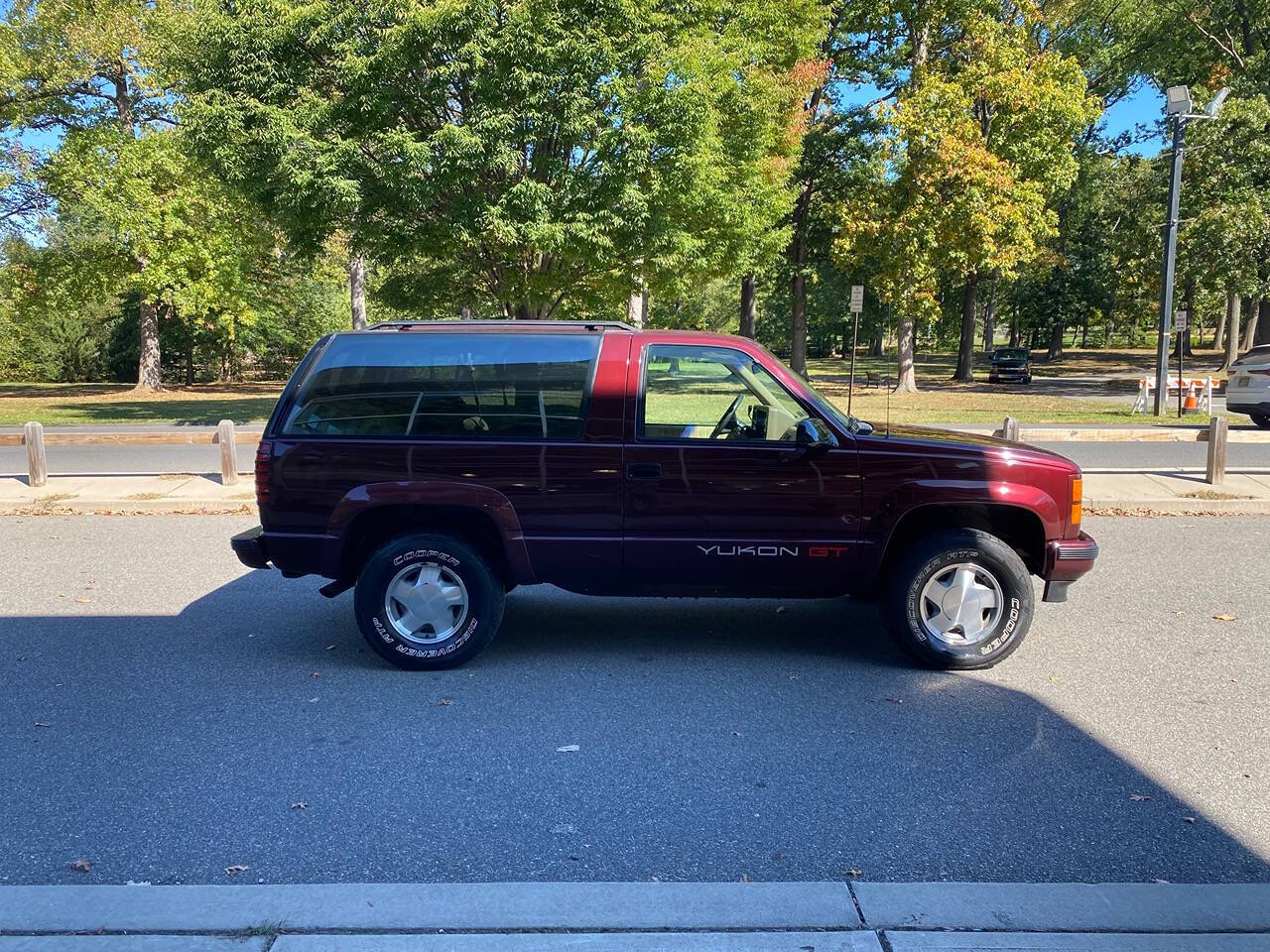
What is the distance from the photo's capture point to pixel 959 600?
5.24 meters

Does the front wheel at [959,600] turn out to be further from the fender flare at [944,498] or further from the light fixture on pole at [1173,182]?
the light fixture on pole at [1173,182]

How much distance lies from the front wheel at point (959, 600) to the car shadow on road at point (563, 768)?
205mm

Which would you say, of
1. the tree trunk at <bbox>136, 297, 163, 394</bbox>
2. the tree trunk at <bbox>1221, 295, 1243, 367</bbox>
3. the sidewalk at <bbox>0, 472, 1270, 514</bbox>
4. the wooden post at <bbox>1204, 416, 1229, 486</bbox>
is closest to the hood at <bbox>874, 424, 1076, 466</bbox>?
the sidewalk at <bbox>0, 472, 1270, 514</bbox>

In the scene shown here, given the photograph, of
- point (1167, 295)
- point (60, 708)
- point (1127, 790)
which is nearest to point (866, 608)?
point (1127, 790)

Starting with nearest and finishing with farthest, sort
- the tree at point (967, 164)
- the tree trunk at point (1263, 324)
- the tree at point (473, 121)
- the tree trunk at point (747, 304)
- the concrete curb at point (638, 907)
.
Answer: the concrete curb at point (638, 907) < the tree at point (473, 121) < the tree at point (967, 164) < the tree trunk at point (1263, 324) < the tree trunk at point (747, 304)

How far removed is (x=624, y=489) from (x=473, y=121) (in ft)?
42.3

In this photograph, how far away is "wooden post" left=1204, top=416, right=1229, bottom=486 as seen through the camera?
35.9ft

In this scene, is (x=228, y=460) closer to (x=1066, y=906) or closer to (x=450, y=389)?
(x=450, y=389)

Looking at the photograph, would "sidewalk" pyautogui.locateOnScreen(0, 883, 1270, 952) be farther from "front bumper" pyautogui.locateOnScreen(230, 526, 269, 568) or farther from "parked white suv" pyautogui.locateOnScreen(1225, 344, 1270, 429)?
"parked white suv" pyautogui.locateOnScreen(1225, 344, 1270, 429)

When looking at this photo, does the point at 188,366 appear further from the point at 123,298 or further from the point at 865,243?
the point at 865,243

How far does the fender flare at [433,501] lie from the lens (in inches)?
205

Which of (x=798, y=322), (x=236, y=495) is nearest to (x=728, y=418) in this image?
(x=236, y=495)

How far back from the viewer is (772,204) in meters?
22.0

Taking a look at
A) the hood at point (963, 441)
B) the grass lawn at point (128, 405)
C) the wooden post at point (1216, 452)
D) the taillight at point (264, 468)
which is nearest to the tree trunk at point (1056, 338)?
the grass lawn at point (128, 405)
